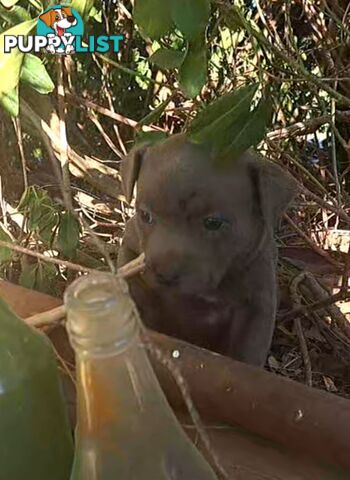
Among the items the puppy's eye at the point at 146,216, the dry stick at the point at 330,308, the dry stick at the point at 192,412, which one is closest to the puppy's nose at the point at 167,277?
the puppy's eye at the point at 146,216

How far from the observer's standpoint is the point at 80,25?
1.24m

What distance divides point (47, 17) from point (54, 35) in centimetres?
7

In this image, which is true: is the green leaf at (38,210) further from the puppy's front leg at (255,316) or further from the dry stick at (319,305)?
the dry stick at (319,305)

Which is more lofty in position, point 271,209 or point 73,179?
point 271,209

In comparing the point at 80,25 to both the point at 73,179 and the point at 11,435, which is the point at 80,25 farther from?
the point at 73,179

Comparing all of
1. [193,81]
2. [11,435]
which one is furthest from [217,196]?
[11,435]

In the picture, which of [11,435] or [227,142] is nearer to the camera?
[11,435]

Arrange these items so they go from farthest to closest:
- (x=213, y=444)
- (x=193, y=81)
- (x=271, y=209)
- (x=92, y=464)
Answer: (x=271, y=209) → (x=193, y=81) → (x=213, y=444) → (x=92, y=464)

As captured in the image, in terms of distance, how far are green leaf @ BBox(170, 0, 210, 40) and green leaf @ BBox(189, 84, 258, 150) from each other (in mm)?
176

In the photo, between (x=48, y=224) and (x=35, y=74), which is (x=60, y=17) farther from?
(x=48, y=224)

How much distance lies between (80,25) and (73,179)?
3.32 ft

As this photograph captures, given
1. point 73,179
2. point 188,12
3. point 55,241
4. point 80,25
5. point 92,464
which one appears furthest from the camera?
point 73,179

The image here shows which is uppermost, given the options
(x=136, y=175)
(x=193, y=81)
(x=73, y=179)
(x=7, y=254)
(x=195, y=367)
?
(x=193, y=81)

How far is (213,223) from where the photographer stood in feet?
4.37
